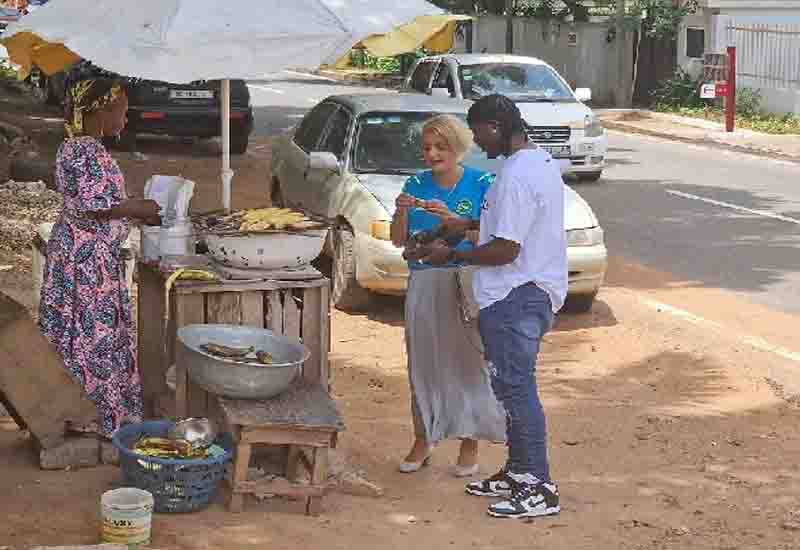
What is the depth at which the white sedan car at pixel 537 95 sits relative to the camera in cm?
1888

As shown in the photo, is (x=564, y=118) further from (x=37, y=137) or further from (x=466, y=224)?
(x=466, y=224)

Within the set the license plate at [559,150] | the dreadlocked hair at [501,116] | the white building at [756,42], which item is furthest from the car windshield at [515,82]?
the dreadlocked hair at [501,116]

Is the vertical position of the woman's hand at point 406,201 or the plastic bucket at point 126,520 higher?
the woman's hand at point 406,201

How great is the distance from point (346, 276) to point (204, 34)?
4.04 meters

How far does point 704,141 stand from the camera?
83.6 ft

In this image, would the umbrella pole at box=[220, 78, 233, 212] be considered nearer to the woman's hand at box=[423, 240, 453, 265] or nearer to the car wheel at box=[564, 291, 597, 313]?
the woman's hand at box=[423, 240, 453, 265]

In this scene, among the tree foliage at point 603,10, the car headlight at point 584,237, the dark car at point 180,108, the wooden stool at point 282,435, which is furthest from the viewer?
the tree foliage at point 603,10

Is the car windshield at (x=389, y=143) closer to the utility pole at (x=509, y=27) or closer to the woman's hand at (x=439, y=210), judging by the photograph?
the woman's hand at (x=439, y=210)

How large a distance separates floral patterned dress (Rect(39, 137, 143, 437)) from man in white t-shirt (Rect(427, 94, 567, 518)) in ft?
5.47

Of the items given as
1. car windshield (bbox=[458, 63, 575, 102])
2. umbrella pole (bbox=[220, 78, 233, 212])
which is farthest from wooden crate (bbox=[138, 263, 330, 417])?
car windshield (bbox=[458, 63, 575, 102])

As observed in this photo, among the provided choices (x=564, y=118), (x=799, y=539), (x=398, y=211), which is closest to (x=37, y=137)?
(x=564, y=118)

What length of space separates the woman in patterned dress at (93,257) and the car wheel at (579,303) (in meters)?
4.71

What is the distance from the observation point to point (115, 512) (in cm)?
578

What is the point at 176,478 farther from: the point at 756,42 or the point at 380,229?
the point at 756,42
